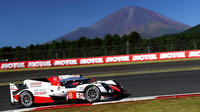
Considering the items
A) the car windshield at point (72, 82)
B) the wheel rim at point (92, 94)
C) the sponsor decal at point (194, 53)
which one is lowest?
the wheel rim at point (92, 94)

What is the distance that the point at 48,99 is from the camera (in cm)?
798

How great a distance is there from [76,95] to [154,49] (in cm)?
2369

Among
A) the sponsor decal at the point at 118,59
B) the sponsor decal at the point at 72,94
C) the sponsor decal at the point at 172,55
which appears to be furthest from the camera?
the sponsor decal at the point at 118,59

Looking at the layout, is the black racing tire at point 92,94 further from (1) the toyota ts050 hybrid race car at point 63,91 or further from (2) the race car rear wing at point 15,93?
(2) the race car rear wing at point 15,93

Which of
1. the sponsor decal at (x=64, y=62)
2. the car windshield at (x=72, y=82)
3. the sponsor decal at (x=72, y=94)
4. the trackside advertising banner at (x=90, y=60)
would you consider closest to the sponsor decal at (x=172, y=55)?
the trackside advertising banner at (x=90, y=60)

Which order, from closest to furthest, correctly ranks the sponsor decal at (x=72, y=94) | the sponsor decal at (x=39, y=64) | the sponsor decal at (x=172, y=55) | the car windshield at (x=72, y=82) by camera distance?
the sponsor decal at (x=72, y=94) → the car windshield at (x=72, y=82) → the sponsor decal at (x=172, y=55) → the sponsor decal at (x=39, y=64)

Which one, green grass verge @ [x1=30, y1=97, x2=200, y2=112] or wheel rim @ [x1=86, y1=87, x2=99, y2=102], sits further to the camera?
wheel rim @ [x1=86, y1=87, x2=99, y2=102]

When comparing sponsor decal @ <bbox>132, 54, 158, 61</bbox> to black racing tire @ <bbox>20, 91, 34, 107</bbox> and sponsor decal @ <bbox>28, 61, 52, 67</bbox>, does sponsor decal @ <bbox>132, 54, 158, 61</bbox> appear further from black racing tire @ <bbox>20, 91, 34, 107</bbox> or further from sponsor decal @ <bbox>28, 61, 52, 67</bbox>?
black racing tire @ <bbox>20, 91, 34, 107</bbox>

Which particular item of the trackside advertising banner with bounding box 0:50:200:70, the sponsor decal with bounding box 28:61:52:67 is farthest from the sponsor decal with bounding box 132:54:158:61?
the sponsor decal with bounding box 28:61:52:67

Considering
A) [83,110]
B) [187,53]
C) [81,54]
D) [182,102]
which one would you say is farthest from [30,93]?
[187,53]

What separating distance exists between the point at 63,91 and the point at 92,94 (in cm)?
103

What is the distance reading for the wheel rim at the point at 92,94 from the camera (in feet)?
25.2

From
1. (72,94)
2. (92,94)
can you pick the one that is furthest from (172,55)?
(72,94)

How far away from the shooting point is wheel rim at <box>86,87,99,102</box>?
7.67m
